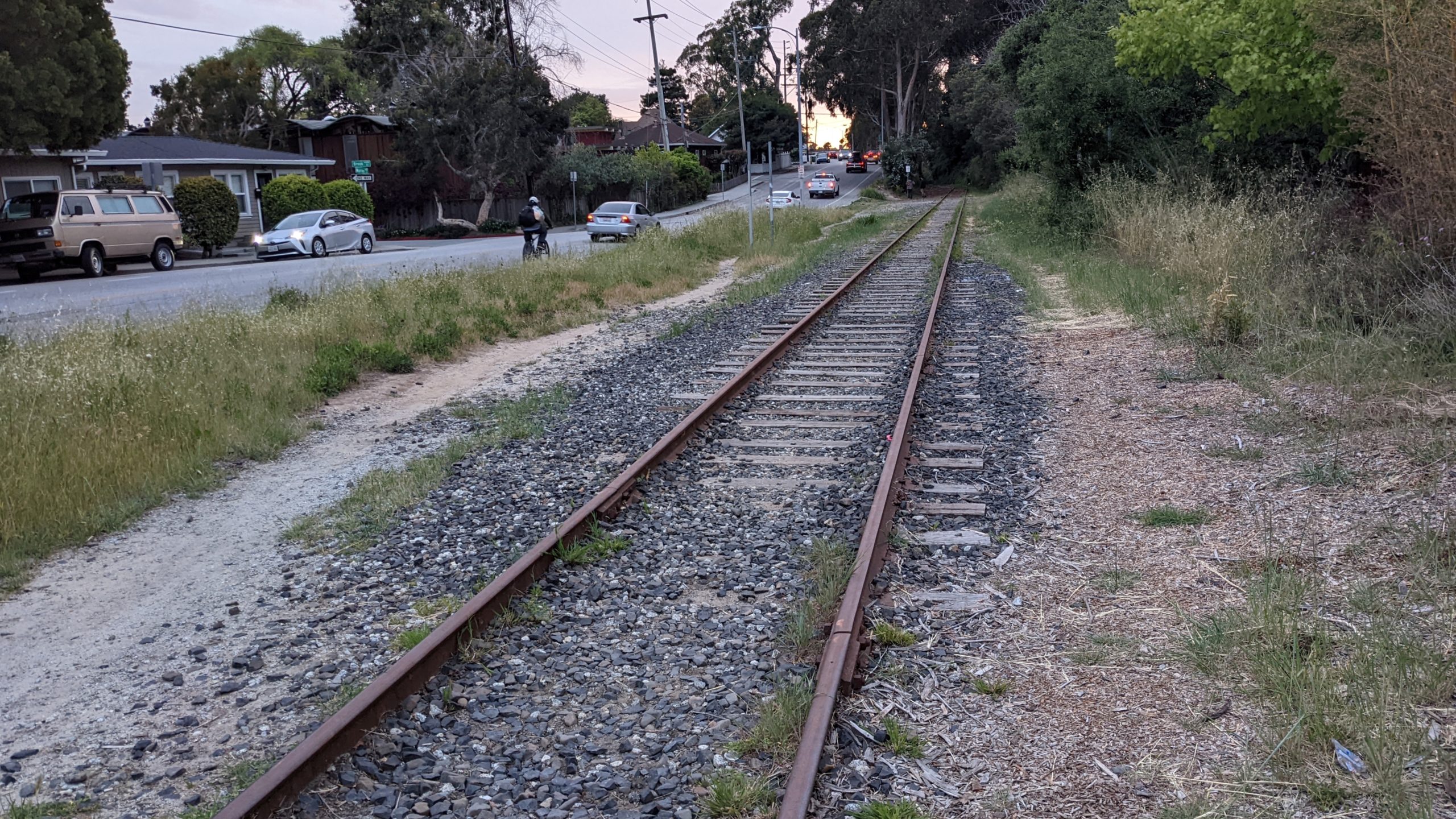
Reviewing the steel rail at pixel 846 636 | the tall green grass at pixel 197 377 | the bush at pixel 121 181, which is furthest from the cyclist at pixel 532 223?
the steel rail at pixel 846 636

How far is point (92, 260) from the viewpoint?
85.8 ft

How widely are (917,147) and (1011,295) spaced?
189 feet

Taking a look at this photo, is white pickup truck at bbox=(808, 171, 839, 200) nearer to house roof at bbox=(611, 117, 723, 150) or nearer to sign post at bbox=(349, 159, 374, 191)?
house roof at bbox=(611, 117, 723, 150)

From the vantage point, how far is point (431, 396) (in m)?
10.7

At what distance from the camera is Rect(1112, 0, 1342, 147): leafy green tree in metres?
12.4

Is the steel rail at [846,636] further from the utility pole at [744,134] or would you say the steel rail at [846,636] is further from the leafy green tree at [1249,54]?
the utility pole at [744,134]

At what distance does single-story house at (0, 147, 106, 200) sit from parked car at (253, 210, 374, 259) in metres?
5.85

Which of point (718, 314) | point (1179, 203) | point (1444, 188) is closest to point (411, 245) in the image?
point (718, 314)

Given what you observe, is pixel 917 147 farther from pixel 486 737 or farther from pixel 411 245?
pixel 486 737

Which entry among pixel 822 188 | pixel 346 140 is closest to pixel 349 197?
pixel 346 140

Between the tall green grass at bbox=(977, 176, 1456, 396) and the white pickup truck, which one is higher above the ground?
the white pickup truck

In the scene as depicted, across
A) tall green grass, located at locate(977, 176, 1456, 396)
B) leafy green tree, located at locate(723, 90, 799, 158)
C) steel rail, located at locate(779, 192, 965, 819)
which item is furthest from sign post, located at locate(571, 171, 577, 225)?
leafy green tree, located at locate(723, 90, 799, 158)

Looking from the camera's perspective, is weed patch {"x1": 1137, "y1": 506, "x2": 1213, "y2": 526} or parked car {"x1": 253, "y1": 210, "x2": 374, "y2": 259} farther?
A: parked car {"x1": 253, "y1": 210, "x2": 374, "y2": 259}

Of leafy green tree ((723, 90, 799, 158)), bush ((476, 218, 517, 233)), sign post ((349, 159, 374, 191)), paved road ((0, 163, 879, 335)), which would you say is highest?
leafy green tree ((723, 90, 799, 158))
